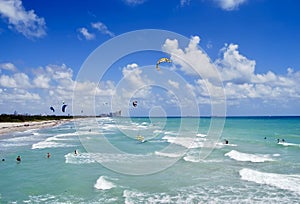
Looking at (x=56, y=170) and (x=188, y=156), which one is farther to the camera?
(x=188, y=156)

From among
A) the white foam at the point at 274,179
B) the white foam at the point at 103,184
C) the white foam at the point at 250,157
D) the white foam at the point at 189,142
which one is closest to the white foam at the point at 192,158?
the white foam at the point at 250,157

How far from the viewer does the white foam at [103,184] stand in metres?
19.1

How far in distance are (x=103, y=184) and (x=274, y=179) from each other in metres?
11.1

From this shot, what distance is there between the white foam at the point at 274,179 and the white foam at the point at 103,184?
886cm

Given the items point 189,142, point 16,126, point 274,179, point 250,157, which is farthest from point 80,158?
point 16,126

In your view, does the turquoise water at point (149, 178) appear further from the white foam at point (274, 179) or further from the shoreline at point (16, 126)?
A: the shoreline at point (16, 126)

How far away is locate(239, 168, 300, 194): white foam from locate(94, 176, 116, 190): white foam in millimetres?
8860

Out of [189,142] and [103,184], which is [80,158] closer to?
[103,184]

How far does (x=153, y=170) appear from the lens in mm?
24953

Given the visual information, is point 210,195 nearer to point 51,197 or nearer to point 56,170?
point 51,197

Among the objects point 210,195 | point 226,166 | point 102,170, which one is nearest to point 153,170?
point 102,170

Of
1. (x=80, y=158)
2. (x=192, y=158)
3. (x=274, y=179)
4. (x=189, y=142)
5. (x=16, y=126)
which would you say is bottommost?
(x=274, y=179)

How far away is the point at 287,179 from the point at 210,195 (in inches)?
266

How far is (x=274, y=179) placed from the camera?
830 inches
